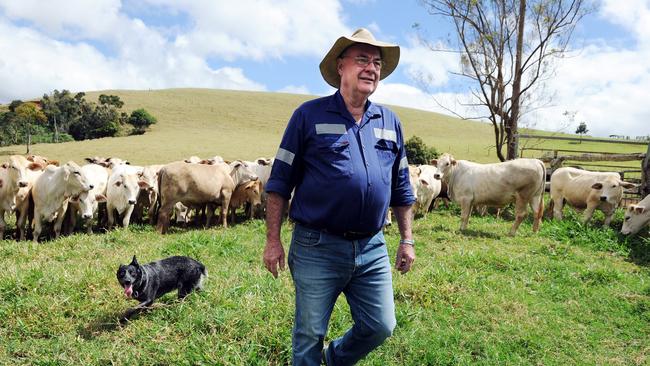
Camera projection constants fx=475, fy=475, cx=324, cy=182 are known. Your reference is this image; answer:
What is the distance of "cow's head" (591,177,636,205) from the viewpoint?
1222 centimetres

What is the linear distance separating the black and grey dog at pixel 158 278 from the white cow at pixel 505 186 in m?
8.03

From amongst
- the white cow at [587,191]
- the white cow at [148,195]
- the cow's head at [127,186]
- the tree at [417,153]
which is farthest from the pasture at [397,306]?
the tree at [417,153]

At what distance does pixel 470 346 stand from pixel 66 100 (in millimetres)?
71253

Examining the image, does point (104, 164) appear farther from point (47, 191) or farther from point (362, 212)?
point (362, 212)

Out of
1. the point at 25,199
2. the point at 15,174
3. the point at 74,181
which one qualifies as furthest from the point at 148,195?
the point at 15,174

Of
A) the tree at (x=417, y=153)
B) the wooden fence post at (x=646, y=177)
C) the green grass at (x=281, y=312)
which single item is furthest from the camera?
the tree at (x=417, y=153)

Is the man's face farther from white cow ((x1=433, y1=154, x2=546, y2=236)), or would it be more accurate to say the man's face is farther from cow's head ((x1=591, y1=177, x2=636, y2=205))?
cow's head ((x1=591, y1=177, x2=636, y2=205))

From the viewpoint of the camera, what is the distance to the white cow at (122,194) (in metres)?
11.6

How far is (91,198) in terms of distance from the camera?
11078 millimetres

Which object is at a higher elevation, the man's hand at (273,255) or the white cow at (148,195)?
the man's hand at (273,255)

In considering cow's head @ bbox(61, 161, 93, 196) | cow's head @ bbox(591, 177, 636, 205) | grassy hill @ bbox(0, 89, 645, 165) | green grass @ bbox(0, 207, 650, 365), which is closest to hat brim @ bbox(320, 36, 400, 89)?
green grass @ bbox(0, 207, 650, 365)

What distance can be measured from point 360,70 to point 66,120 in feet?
234

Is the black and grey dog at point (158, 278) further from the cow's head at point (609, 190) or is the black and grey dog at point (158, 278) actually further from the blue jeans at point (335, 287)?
the cow's head at point (609, 190)

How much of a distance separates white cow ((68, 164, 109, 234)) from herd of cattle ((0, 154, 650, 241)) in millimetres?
→ 23
